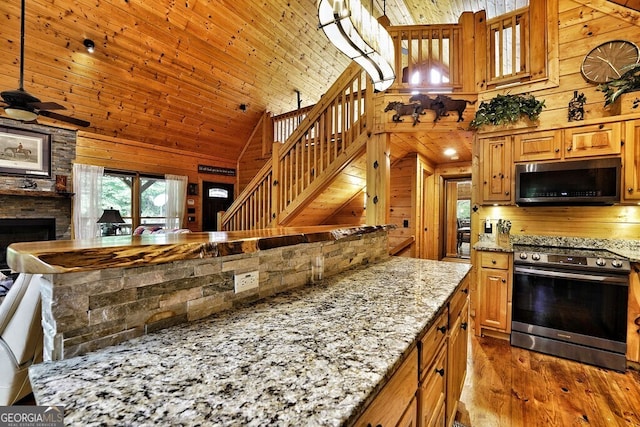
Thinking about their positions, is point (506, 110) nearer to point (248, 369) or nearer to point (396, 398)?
point (396, 398)

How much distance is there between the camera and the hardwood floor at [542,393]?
1.93 m

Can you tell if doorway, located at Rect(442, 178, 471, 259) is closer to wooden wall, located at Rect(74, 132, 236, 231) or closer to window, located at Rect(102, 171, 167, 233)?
wooden wall, located at Rect(74, 132, 236, 231)

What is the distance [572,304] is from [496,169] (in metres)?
1.51

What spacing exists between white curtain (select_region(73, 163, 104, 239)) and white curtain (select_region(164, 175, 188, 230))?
1.19 metres

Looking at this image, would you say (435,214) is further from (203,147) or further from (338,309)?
(203,147)

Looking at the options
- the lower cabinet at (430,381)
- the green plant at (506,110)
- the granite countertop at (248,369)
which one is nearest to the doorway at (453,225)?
the green plant at (506,110)

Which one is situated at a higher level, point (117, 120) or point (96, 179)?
point (117, 120)

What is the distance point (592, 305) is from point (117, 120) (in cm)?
706

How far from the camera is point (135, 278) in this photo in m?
Result: 0.86

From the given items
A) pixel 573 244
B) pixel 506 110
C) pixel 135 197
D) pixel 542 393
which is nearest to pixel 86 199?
pixel 135 197

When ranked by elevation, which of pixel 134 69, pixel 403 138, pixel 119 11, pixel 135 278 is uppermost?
pixel 119 11

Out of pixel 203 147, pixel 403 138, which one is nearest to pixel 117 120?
pixel 203 147

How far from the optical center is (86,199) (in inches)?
202

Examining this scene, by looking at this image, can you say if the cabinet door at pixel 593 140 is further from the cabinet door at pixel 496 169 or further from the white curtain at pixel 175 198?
the white curtain at pixel 175 198
